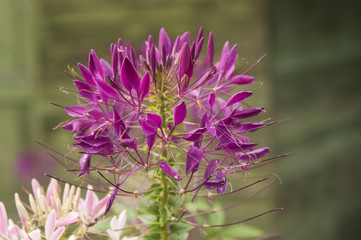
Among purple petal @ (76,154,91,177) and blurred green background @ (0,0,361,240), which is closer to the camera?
purple petal @ (76,154,91,177)

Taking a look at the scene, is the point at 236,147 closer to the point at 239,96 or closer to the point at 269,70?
the point at 239,96

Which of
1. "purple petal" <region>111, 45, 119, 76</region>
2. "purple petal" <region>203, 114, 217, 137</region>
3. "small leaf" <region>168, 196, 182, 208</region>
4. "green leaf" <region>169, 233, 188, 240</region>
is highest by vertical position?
"purple petal" <region>111, 45, 119, 76</region>

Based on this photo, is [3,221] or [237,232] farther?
[237,232]

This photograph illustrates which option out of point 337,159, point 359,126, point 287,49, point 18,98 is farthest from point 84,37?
point 359,126

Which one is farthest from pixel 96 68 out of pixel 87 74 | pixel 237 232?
pixel 237 232

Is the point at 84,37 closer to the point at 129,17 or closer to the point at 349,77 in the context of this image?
the point at 129,17

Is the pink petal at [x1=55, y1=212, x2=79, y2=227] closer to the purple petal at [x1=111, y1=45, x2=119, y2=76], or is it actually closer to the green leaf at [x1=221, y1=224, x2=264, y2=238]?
the purple petal at [x1=111, y1=45, x2=119, y2=76]

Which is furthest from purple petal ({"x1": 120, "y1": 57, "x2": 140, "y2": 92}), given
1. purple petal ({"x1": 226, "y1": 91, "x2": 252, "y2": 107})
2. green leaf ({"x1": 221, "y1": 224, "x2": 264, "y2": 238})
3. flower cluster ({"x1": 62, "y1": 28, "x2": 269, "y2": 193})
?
green leaf ({"x1": 221, "y1": 224, "x2": 264, "y2": 238})
